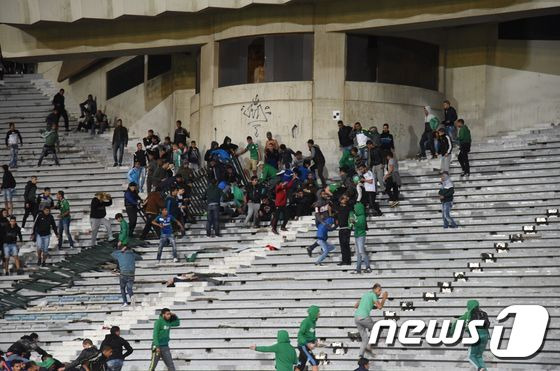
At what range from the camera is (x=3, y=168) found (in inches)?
1753

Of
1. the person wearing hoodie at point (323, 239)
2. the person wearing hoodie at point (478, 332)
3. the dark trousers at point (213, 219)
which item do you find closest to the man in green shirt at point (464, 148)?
the person wearing hoodie at point (323, 239)

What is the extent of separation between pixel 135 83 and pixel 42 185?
7012 mm

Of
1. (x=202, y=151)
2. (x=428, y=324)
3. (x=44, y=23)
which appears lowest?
(x=428, y=324)

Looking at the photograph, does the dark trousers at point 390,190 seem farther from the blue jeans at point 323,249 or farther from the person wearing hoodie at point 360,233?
the person wearing hoodie at point 360,233

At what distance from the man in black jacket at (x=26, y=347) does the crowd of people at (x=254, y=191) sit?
3.97 metres

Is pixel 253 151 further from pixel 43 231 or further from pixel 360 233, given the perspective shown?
pixel 360 233

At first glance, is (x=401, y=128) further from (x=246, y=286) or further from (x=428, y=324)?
(x=428, y=324)

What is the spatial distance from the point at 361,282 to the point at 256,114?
10.1 meters

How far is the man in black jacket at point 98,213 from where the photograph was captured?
40906mm

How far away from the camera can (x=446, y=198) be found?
36.7m

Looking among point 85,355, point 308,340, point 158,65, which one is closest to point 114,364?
point 85,355

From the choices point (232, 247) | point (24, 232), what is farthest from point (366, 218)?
point (24, 232)

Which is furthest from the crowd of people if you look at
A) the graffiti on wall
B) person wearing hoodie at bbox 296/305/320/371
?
person wearing hoodie at bbox 296/305/320/371

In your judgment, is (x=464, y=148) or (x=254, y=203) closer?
(x=464, y=148)
